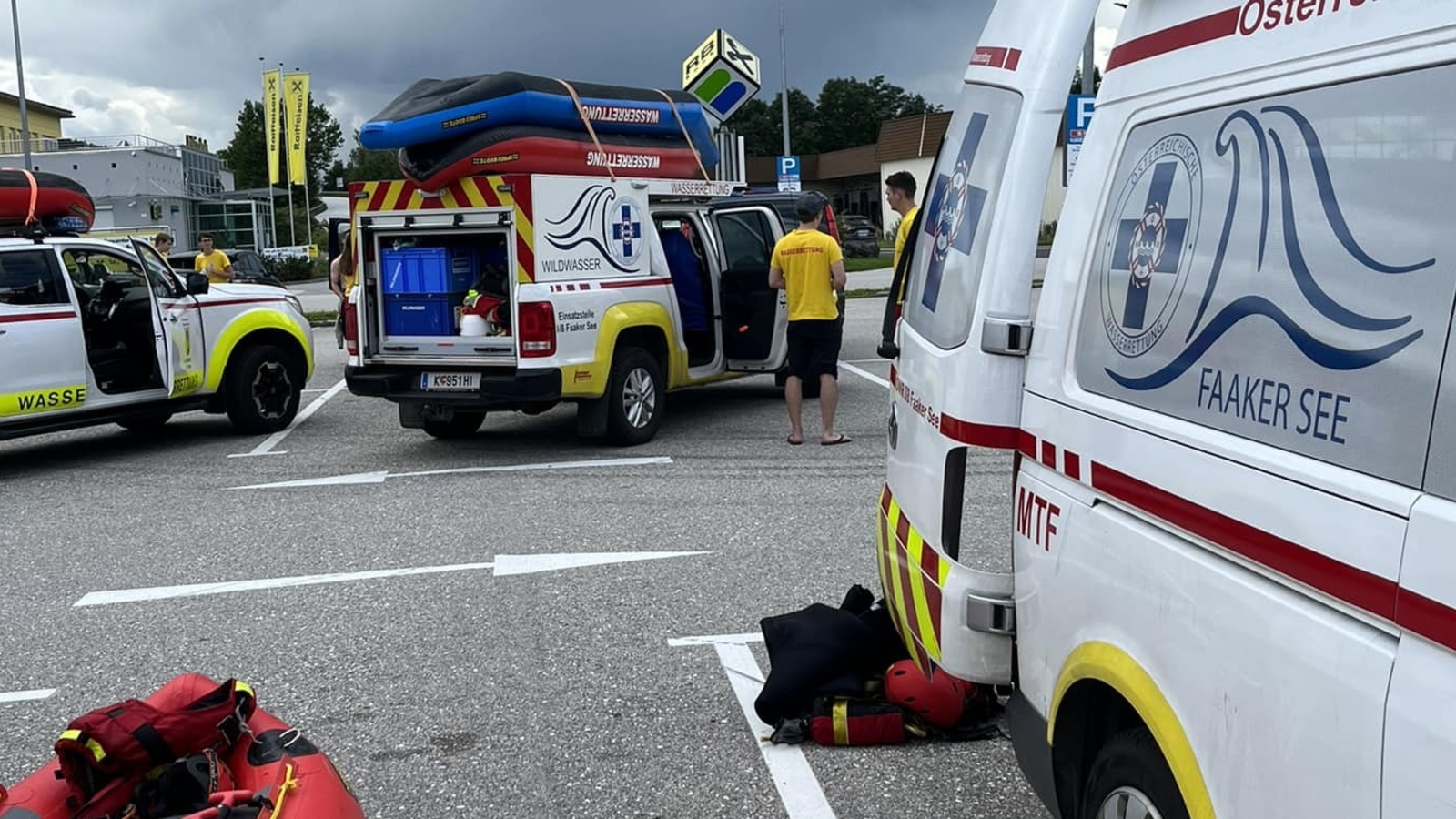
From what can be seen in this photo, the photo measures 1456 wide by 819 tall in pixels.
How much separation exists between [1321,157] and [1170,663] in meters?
0.87

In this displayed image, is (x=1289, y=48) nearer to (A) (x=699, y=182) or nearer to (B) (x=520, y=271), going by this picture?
(B) (x=520, y=271)

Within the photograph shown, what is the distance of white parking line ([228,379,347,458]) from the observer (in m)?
10.2

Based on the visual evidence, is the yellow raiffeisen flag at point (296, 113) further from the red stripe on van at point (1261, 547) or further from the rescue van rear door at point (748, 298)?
the red stripe on van at point (1261, 547)

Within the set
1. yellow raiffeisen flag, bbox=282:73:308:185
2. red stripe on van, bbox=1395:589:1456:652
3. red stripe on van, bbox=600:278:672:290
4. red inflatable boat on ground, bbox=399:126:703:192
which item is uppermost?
yellow raiffeisen flag, bbox=282:73:308:185

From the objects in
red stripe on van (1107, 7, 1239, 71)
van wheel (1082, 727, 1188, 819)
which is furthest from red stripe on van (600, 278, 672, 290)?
van wheel (1082, 727, 1188, 819)

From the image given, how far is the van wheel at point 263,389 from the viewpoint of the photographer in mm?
10875

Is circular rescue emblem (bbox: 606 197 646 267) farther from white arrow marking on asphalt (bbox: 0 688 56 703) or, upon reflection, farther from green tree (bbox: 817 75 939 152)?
green tree (bbox: 817 75 939 152)

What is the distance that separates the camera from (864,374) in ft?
44.3

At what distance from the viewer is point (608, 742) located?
4.29 meters

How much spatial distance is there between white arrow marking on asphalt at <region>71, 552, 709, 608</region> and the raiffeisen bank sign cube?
6997 millimetres

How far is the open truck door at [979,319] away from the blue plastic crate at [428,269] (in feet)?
21.6

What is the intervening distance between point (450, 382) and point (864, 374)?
18.1ft

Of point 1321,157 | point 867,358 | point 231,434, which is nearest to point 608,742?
point 1321,157

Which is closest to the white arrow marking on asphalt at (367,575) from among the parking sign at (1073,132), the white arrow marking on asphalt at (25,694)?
the white arrow marking on asphalt at (25,694)
